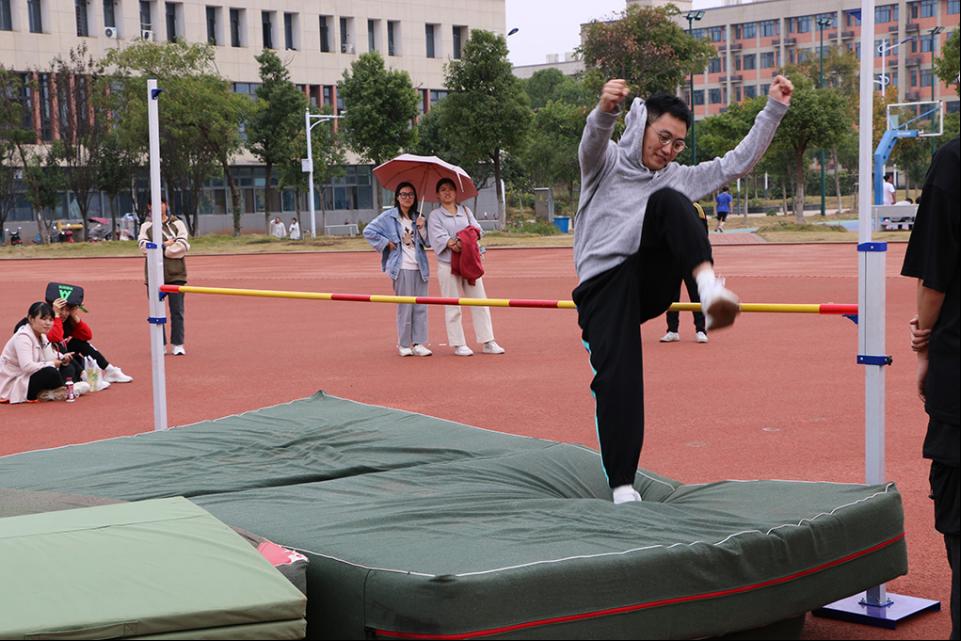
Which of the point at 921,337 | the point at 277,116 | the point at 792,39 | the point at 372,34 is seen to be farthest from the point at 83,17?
the point at 792,39

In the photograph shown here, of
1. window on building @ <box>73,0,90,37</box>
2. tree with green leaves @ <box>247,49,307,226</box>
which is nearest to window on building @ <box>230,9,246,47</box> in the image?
window on building @ <box>73,0,90,37</box>

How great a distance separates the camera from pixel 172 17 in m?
53.9

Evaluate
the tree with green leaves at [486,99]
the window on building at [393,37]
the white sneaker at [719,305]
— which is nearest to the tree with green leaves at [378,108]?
the tree with green leaves at [486,99]

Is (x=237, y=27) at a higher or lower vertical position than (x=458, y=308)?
higher

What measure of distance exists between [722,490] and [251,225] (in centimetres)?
5311

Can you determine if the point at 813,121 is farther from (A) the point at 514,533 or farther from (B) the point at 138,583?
(B) the point at 138,583

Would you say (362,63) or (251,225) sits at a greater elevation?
(362,63)

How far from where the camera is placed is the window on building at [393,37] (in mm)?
60250

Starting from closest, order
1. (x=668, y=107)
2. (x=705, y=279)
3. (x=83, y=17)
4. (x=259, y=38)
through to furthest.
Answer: (x=705, y=279) → (x=668, y=107) → (x=83, y=17) → (x=259, y=38)

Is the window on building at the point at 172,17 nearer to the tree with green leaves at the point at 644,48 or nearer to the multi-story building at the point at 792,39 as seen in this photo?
the tree with green leaves at the point at 644,48

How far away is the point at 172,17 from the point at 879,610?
176 ft

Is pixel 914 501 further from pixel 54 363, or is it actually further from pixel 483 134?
pixel 483 134

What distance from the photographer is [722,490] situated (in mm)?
4801

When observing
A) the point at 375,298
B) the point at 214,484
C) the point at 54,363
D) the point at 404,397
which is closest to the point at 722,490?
the point at 214,484
